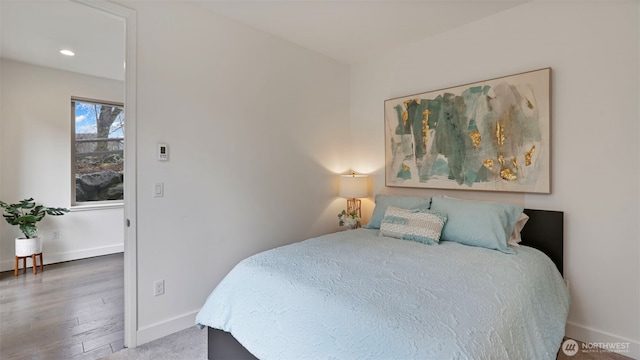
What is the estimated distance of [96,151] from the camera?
429cm

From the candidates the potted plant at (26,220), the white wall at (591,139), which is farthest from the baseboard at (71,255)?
the white wall at (591,139)

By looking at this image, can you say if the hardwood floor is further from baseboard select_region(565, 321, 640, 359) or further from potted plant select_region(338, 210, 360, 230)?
baseboard select_region(565, 321, 640, 359)

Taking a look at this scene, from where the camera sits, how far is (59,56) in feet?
11.1

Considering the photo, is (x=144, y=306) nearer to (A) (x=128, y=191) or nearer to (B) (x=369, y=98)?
(A) (x=128, y=191)

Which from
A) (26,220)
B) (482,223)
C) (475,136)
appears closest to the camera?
(482,223)

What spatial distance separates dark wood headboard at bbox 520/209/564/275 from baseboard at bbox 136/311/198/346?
276 centimetres

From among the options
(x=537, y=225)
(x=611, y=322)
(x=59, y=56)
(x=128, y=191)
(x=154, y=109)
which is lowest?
(x=611, y=322)

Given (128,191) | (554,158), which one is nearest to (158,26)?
(128,191)

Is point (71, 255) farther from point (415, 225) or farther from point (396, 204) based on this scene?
point (415, 225)

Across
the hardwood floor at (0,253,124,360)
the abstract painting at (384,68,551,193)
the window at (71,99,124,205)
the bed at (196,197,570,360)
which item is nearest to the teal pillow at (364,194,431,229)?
the abstract painting at (384,68,551,193)

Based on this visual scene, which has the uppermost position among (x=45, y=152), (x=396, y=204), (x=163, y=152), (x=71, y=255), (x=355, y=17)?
(x=355, y=17)

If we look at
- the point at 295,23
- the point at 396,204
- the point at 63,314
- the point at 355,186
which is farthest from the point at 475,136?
the point at 63,314

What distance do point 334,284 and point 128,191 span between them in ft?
5.22

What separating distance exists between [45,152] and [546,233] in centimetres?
556
